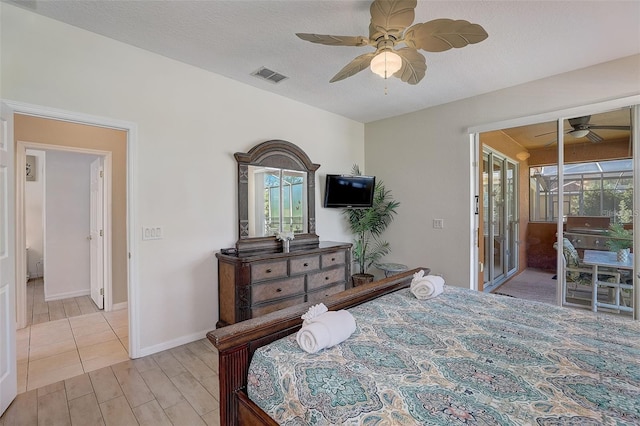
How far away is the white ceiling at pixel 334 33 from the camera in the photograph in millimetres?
2076

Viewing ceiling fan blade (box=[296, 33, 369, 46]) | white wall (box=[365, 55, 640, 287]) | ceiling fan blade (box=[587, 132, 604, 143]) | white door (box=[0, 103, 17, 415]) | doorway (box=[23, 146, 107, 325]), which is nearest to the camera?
ceiling fan blade (box=[296, 33, 369, 46])

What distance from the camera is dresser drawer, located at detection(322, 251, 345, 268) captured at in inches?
142

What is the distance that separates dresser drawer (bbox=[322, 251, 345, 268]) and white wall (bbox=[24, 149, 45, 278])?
5014mm

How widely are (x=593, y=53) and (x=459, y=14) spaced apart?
5.18 ft

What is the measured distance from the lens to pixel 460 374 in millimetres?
1129

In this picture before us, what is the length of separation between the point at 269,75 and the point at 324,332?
9.13 ft

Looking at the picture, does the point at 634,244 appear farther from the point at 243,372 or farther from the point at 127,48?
the point at 127,48

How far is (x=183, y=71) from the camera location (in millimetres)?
2914

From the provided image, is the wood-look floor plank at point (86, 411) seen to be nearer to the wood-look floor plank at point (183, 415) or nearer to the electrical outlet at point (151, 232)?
the wood-look floor plank at point (183, 415)

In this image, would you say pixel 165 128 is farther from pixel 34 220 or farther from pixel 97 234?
pixel 34 220

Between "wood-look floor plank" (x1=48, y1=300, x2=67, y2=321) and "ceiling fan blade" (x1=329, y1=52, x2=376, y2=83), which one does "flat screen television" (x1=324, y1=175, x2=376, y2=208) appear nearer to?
"ceiling fan blade" (x1=329, y1=52, x2=376, y2=83)

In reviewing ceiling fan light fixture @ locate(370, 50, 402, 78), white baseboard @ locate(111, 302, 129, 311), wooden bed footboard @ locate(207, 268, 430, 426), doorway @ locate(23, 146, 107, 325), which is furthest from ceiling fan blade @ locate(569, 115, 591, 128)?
white baseboard @ locate(111, 302, 129, 311)

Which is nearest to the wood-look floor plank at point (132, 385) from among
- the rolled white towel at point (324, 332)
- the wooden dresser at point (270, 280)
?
the wooden dresser at point (270, 280)

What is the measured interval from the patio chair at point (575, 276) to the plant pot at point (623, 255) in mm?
259
